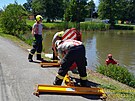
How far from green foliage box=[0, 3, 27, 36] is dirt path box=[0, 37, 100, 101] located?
17.3 meters

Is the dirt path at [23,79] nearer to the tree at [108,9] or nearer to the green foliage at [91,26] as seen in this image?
the green foliage at [91,26]

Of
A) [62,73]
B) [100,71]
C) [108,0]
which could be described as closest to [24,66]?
[100,71]

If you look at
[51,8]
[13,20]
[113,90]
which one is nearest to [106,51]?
[13,20]

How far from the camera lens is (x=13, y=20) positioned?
28.8 metres

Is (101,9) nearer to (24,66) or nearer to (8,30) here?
(8,30)

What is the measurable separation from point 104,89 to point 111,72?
8.80 ft

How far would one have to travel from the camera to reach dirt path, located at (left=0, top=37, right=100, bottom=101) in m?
6.55

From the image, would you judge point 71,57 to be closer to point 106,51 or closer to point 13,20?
point 106,51

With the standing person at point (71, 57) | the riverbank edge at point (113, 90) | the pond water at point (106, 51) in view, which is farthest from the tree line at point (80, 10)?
the standing person at point (71, 57)

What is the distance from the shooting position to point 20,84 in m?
7.64

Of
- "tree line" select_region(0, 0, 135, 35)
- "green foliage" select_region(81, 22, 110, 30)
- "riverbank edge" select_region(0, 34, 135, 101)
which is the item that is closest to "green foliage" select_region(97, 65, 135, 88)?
"riverbank edge" select_region(0, 34, 135, 101)

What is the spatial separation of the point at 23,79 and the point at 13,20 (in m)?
21.3

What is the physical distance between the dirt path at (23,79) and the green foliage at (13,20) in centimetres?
1727

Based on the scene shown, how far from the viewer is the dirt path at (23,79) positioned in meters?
6.55
